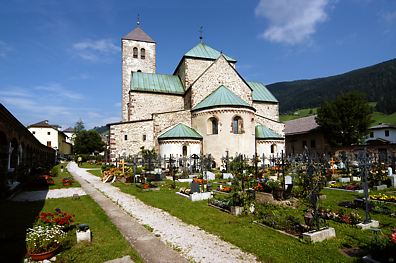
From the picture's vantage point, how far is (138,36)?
1896 inches

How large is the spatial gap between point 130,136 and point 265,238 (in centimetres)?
2716

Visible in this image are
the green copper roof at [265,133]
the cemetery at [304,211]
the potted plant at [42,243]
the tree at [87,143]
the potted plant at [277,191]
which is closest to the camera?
the potted plant at [42,243]

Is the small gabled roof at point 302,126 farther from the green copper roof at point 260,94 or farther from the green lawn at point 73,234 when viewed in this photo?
the green lawn at point 73,234

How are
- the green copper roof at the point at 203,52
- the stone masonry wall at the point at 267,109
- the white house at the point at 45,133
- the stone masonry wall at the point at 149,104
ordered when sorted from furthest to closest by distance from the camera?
the white house at the point at 45,133, the stone masonry wall at the point at 267,109, the green copper roof at the point at 203,52, the stone masonry wall at the point at 149,104

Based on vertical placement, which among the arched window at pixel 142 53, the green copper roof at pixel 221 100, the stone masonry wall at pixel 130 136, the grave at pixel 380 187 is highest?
the arched window at pixel 142 53

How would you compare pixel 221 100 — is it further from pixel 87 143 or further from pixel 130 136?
pixel 87 143

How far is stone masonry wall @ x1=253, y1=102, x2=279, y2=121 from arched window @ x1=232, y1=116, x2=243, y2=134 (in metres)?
11.2

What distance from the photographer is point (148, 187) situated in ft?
58.2

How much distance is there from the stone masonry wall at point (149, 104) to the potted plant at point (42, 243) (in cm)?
2987

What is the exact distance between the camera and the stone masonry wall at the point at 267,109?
1625 inches

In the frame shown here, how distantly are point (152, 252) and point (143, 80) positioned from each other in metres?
34.3

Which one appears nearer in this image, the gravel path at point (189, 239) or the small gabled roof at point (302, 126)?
the gravel path at point (189, 239)

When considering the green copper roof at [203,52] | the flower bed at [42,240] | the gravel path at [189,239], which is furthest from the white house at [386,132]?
the flower bed at [42,240]

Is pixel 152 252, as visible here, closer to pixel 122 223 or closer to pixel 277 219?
pixel 122 223
